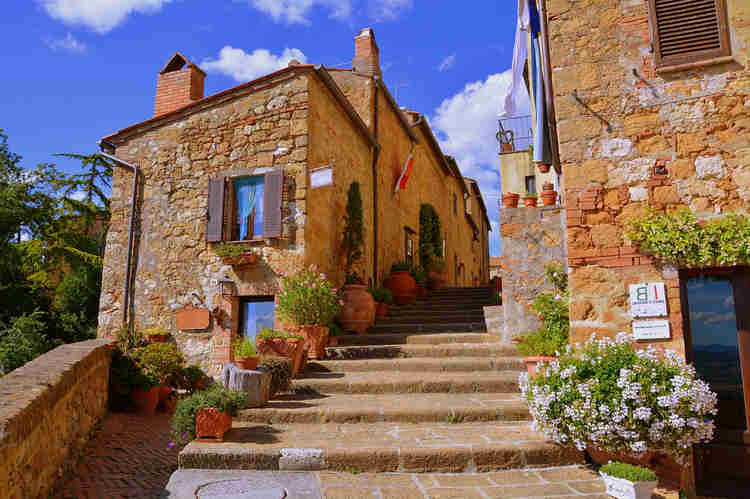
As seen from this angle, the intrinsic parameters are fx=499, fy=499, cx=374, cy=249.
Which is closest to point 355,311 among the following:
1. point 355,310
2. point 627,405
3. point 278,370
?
point 355,310

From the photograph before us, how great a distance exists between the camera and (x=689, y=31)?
16.3 feet

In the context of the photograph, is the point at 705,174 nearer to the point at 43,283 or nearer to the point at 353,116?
the point at 353,116

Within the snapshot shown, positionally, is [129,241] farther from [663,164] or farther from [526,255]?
[663,164]

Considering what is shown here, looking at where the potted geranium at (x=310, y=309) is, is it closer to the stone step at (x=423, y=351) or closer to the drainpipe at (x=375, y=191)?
the stone step at (x=423, y=351)

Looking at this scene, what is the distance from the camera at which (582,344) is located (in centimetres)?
491

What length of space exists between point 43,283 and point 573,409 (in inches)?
528

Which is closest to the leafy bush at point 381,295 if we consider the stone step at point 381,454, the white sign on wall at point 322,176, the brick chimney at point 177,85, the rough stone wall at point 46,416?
the white sign on wall at point 322,176

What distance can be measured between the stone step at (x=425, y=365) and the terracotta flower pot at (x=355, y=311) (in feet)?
5.40

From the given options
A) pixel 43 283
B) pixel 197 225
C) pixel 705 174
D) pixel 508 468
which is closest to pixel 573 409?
pixel 508 468

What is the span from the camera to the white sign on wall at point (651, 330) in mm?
4680

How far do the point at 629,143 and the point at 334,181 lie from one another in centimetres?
578

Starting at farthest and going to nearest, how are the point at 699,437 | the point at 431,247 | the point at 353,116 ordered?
the point at 431,247 → the point at 353,116 → the point at 699,437

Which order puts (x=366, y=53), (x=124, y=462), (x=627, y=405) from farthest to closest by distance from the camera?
(x=366, y=53) → (x=124, y=462) → (x=627, y=405)

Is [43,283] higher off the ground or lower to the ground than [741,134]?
lower
